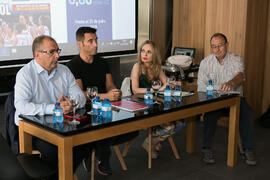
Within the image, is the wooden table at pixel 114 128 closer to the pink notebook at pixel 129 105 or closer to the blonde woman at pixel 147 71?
the pink notebook at pixel 129 105

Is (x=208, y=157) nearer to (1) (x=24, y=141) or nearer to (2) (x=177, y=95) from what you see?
(2) (x=177, y=95)

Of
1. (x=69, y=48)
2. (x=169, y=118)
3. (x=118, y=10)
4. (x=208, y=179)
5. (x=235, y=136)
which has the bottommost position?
(x=208, y=179)

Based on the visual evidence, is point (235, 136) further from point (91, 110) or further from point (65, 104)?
point (65, 104)

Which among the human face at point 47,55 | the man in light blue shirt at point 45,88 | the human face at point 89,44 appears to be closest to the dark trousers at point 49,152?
the man in light blue shirt at point 45,88

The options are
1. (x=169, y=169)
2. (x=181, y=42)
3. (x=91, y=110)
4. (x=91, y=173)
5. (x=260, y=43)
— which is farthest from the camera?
(x=181, y=42)

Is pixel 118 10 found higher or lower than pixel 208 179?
higher

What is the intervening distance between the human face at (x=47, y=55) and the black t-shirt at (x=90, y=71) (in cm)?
57

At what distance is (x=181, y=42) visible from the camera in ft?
17.2

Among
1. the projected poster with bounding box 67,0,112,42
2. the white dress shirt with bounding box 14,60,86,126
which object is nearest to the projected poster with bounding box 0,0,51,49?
the projected poster with bounding box 67,0,112,42

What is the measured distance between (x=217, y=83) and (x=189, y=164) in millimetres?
938

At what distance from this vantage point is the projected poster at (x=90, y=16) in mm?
4852

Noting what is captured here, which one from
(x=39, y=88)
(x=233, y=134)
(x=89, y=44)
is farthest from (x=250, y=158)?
(x=39, y=88)

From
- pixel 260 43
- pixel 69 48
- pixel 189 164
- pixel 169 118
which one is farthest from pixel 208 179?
pixel 69 48

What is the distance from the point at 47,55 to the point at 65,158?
2.74 ft
